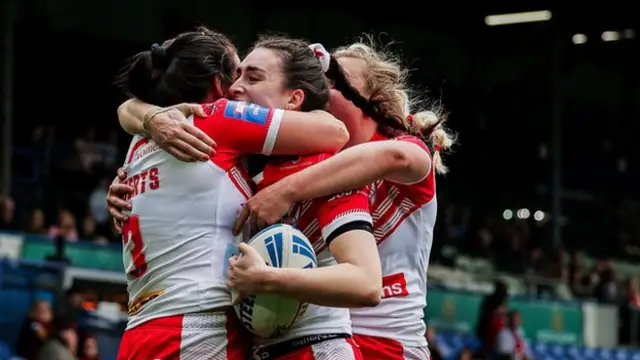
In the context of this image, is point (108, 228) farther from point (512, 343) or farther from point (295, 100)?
point (295, 100)

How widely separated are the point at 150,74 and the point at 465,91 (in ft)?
→ 78.9

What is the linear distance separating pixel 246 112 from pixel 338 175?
0.28 metres

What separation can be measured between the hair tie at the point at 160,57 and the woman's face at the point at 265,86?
0.18 meters

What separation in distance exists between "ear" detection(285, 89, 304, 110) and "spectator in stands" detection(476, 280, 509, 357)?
11.1m

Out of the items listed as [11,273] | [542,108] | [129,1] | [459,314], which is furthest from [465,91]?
[11,273]

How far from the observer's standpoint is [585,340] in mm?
17938

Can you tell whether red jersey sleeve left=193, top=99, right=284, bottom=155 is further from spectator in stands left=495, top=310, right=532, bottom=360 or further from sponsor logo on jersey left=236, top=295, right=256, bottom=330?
spectator in stands left=495, top=310, right=532, bottom=360

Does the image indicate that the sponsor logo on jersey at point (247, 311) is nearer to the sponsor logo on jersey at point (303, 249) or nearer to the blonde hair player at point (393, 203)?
the sponsor logo on jersey at point (303, 249)

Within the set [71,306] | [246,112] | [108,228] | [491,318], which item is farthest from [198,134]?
[108,228]

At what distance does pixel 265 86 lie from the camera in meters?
3.58

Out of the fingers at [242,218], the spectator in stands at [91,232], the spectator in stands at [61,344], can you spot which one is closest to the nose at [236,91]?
the fingers at [242,218]

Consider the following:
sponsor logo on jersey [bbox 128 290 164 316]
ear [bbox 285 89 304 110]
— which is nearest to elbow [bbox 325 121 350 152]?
ear [bbox 285 89 304 110]

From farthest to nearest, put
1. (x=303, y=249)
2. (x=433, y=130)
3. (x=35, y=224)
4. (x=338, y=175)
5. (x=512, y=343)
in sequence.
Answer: (x=512, y=343) < (x=35, y=224) < (x=433, y=130) < (x=338, y=175) < (x=303, y=249)

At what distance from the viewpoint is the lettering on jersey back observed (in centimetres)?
350
